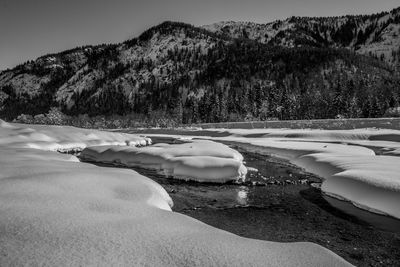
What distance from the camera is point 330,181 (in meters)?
12.6

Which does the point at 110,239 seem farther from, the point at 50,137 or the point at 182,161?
the point at 50,137

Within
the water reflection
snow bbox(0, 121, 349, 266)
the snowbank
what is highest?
snow bbox(0, 121, 349, 266)

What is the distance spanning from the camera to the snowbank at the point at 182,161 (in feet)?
49.4

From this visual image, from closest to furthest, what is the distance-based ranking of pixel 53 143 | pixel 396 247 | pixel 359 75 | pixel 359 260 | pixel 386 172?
pixel 359 260, pixel 396 247, pixel 386 172, pixel 53 143, pixel 359 75

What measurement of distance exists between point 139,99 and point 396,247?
188m

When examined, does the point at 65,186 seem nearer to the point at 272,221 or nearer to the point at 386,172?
the point at 272,221

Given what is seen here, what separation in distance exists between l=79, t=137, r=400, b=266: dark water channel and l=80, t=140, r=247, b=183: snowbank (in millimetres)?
738

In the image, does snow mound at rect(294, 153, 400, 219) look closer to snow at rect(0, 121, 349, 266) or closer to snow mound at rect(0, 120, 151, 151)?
snow at rect(0, 121, 349, 266)

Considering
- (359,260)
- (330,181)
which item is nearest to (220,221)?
(359,260)

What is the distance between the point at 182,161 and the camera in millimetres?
16516

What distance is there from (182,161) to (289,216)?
26.0 feet

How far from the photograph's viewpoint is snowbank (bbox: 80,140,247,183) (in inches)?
593

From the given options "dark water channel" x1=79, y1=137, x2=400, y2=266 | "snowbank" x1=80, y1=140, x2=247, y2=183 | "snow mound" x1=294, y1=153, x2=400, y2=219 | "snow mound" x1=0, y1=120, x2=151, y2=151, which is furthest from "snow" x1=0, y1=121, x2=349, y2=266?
"snow mound" x1=0, y1=120, x2=151, y2=151

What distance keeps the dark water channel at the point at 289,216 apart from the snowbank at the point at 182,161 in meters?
0.74
